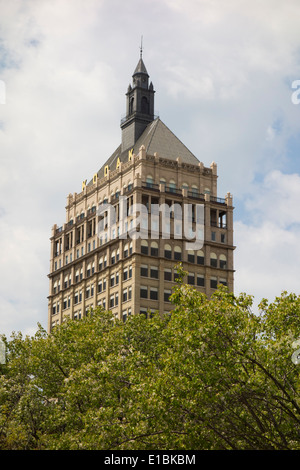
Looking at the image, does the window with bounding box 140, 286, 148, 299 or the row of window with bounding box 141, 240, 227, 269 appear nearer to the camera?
the window with bounding box 140, 286, 148, 299

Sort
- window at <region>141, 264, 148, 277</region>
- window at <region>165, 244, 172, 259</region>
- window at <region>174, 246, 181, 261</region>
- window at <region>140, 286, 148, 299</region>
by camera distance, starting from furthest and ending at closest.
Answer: window at <region>174, 246, 181, 261</region> < window at <region>165, 244, 172, 259</region> < window at <region>141, 264, 148, 277</region> < window at <region>140, 286, 148, 299</region>

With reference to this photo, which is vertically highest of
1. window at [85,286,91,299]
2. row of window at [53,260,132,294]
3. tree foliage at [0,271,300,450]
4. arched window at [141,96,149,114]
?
arched window at [141,96,149,114]

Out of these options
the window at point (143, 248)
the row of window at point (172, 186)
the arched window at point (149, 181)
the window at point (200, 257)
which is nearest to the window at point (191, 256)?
the window at point (200, 257)

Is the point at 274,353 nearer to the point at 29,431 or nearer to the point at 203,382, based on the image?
the point at 203,382

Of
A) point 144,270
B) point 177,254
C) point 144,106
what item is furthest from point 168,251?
point 144,106

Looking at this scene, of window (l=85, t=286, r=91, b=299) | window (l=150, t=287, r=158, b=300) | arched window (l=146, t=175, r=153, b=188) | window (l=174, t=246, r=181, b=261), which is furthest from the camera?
window (l=85, t=286, r=91, b=299)

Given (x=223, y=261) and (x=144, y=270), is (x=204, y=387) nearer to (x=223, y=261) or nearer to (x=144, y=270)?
(x=144, y=270)

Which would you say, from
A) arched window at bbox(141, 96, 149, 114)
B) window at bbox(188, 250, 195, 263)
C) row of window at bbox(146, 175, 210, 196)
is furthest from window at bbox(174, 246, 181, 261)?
arched window at bbox(141, 96, 149, 114)

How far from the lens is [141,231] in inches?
4604

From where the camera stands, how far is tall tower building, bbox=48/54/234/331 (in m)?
118

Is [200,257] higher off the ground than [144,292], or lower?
higher

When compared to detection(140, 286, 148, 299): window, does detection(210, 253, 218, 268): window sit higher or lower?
higher

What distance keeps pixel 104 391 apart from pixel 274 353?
14354mm

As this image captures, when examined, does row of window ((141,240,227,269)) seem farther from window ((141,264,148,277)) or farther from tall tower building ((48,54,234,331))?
window ((141,264,148,277))
